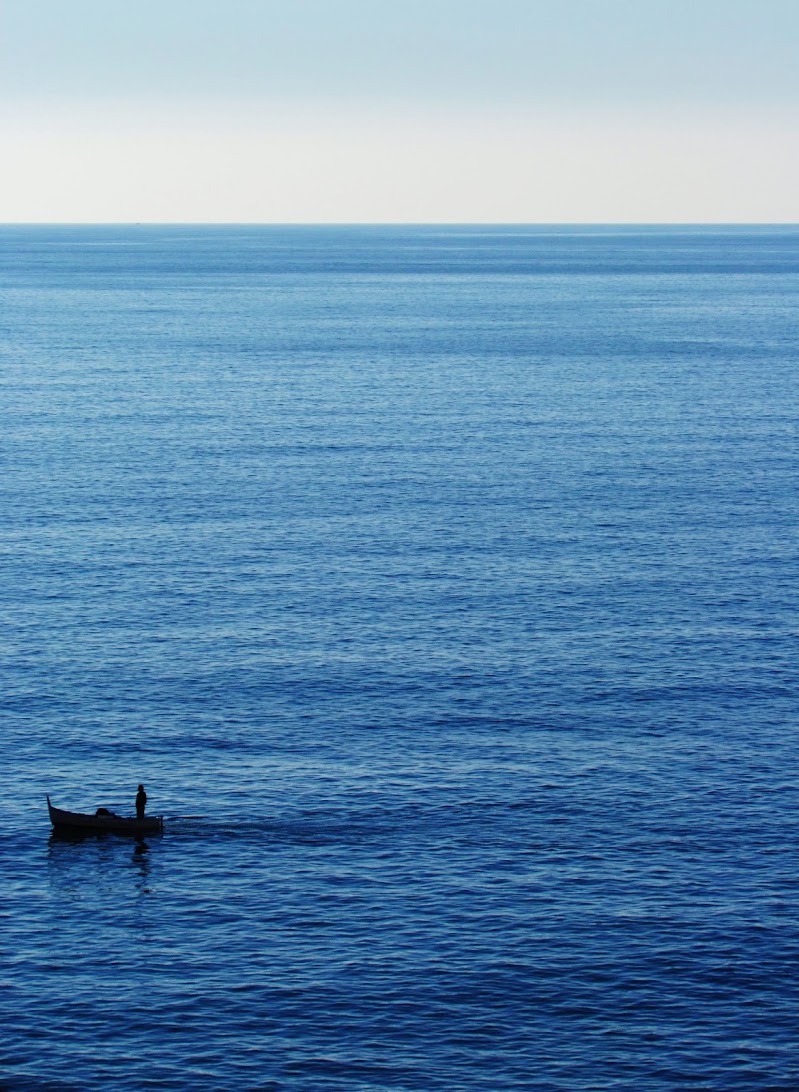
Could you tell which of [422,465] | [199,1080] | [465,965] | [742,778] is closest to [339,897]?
[465,965]

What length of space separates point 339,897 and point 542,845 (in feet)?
37.2

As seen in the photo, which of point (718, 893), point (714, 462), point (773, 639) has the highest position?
point (714, 462)

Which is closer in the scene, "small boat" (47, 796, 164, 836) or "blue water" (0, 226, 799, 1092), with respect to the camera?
"blue water" (0, 226, 799, 1092)

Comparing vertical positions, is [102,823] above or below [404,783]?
below

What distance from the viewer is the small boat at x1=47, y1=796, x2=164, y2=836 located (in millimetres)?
80438

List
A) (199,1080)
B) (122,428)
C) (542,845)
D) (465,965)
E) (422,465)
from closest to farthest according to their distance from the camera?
(199,1080)
(465,965)
(542,845)
(422,465)
(122,428)

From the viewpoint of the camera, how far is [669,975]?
67.9 meters

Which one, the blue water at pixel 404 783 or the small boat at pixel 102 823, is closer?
the blue water at pixel 404 783

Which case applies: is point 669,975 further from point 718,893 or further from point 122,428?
point 122,428

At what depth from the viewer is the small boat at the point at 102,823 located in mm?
80438

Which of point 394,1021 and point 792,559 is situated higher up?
point 792,559

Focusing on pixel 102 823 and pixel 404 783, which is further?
pixel 404 783

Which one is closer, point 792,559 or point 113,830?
point 113,830

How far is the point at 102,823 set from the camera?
80688 mm
